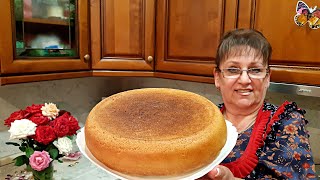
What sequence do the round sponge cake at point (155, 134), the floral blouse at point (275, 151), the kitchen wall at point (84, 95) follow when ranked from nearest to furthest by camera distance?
the round sponge cake at point (155, 134) < the floral blouse at point (275, 151) < the kitchen wall at point (84, 95)

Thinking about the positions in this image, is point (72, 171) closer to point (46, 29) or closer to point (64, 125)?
point (64, 125)

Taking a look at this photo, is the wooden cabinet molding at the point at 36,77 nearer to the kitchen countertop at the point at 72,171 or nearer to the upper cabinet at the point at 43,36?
the upper cabinet at the point at 43,36

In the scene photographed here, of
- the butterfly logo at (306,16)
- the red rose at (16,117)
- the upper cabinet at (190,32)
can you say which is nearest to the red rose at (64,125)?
the red rose at (16,117)

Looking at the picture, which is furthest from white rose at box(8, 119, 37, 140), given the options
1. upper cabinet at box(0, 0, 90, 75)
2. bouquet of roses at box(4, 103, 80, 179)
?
upper cabinet at box(0, 0, 90, 75)

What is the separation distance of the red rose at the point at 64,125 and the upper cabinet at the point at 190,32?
541mm

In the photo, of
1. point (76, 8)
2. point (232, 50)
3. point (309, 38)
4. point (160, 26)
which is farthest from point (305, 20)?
point (76, 8)

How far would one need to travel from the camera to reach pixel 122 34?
4.44ft

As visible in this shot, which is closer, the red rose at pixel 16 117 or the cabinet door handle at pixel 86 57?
the red rose at pixel 16 117

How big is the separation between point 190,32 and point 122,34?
1.16ft

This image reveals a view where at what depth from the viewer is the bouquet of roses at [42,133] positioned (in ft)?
3.17

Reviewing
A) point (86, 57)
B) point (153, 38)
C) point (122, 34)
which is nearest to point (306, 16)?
point (153, 38)

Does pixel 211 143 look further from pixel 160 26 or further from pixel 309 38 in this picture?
pixel 160 26

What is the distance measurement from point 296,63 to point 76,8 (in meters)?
1.01

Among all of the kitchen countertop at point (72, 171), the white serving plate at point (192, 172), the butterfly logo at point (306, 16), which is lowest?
the kitchen countertop at point (72, 171)
